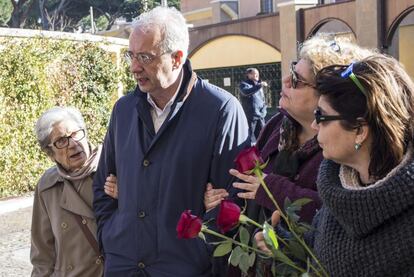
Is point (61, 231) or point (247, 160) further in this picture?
point (61, 231)

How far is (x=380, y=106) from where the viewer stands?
179cm

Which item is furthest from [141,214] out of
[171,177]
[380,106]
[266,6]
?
[266,6]

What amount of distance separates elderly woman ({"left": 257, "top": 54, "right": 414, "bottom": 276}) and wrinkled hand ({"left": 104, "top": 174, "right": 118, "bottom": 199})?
1183 millimetres

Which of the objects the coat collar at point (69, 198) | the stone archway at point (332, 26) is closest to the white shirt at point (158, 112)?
the coat collar at point (69, 198)

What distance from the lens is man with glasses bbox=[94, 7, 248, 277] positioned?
109 inches

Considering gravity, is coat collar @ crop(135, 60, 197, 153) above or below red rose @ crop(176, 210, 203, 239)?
above

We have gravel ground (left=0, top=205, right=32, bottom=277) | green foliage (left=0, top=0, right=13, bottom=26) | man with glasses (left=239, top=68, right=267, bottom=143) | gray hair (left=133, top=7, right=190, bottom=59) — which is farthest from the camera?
green foliage (left=0, top=0, right=13, bottom=26)

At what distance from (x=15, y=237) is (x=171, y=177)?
539 cm

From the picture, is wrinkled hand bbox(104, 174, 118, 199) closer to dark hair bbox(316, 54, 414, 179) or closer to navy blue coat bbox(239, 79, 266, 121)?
dark hair bbox(316, 54, 414, 179)

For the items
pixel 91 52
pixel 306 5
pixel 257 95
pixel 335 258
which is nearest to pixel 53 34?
pixel 91 52

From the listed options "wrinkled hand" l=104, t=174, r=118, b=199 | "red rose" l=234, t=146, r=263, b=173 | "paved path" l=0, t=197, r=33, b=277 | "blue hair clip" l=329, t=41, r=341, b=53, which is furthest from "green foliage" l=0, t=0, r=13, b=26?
"red rose" l=234, t=146, r=263, b=173

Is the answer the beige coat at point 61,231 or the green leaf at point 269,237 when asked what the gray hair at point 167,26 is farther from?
the green leaf at point 269,237

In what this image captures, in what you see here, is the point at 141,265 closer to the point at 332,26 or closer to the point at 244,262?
the point at 244,262

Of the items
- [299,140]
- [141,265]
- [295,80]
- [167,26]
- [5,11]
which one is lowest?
[141,265]
